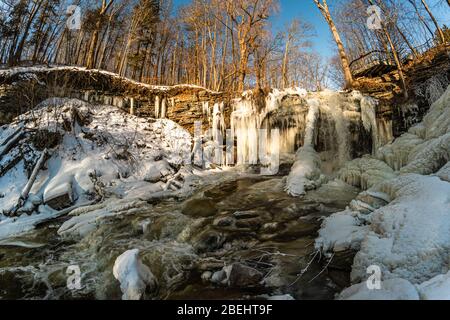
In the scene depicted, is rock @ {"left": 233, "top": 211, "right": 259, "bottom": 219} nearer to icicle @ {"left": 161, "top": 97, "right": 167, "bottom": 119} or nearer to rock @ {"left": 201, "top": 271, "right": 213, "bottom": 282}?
rock @ {"left": 201, "top": 271, "right": 213, "bottom": 282}

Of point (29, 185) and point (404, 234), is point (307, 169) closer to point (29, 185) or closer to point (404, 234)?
point (404, 234)

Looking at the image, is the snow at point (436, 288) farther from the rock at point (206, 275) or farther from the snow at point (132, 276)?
the snow at point (132, 276)

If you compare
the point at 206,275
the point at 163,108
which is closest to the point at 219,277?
the point at 206,275

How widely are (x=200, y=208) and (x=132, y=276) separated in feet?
9.76

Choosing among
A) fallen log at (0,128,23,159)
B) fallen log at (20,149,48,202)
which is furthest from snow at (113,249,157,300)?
fallen log at (0,128,23,159)

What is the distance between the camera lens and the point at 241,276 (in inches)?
124

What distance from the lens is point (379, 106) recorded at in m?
9.39

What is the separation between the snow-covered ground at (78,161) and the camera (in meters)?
6.75

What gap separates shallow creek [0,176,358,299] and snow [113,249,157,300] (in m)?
0.11

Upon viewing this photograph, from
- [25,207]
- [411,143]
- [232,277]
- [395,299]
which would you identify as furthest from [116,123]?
[395,299]

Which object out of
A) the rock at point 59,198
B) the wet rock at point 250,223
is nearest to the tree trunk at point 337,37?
the wet rock at point 250,223

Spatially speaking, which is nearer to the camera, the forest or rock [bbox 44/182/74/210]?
the forest

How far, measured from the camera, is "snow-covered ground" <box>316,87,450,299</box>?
2324mm

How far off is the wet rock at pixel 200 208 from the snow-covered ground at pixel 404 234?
2.45m
